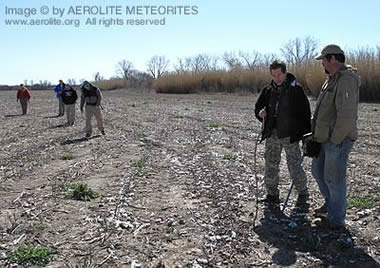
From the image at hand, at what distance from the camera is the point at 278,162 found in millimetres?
6949

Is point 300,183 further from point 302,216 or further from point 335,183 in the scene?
point 335,183

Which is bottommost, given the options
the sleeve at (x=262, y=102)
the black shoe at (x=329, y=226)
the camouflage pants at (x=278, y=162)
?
the black shoe at (x=329, y=226)

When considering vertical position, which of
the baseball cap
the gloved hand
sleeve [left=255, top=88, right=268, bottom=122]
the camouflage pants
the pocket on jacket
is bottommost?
the camouflage pants

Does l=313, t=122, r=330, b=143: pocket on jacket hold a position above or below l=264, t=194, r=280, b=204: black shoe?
above

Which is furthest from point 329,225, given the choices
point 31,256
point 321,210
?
point 31,256

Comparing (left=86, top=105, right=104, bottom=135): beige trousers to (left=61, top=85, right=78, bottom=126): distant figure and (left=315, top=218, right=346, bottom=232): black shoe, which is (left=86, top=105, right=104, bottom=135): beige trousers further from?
(left=315, top=218, right=346, bottom=232): black shoe

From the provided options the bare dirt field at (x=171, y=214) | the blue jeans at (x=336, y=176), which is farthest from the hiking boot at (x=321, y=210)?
the blue jeans at (x=336, y=176)

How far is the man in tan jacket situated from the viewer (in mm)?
5461

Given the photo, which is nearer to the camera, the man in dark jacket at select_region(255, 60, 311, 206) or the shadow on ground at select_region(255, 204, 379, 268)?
the shadow on ground at select_region(255, 204, 379, 268)

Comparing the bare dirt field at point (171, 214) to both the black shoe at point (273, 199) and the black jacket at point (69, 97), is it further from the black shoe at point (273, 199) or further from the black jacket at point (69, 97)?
the black jacket at point (69, 97)

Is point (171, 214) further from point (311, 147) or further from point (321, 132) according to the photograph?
point (321, 132)

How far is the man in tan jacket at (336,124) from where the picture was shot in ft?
17.9

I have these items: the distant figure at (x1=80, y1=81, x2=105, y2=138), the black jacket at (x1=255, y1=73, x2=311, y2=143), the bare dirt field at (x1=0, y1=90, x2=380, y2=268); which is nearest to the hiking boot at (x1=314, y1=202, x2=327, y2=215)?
the bare dirt field at (x1=0, y1=90, x2=380, y2=268)

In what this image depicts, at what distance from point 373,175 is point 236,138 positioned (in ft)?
21.3
